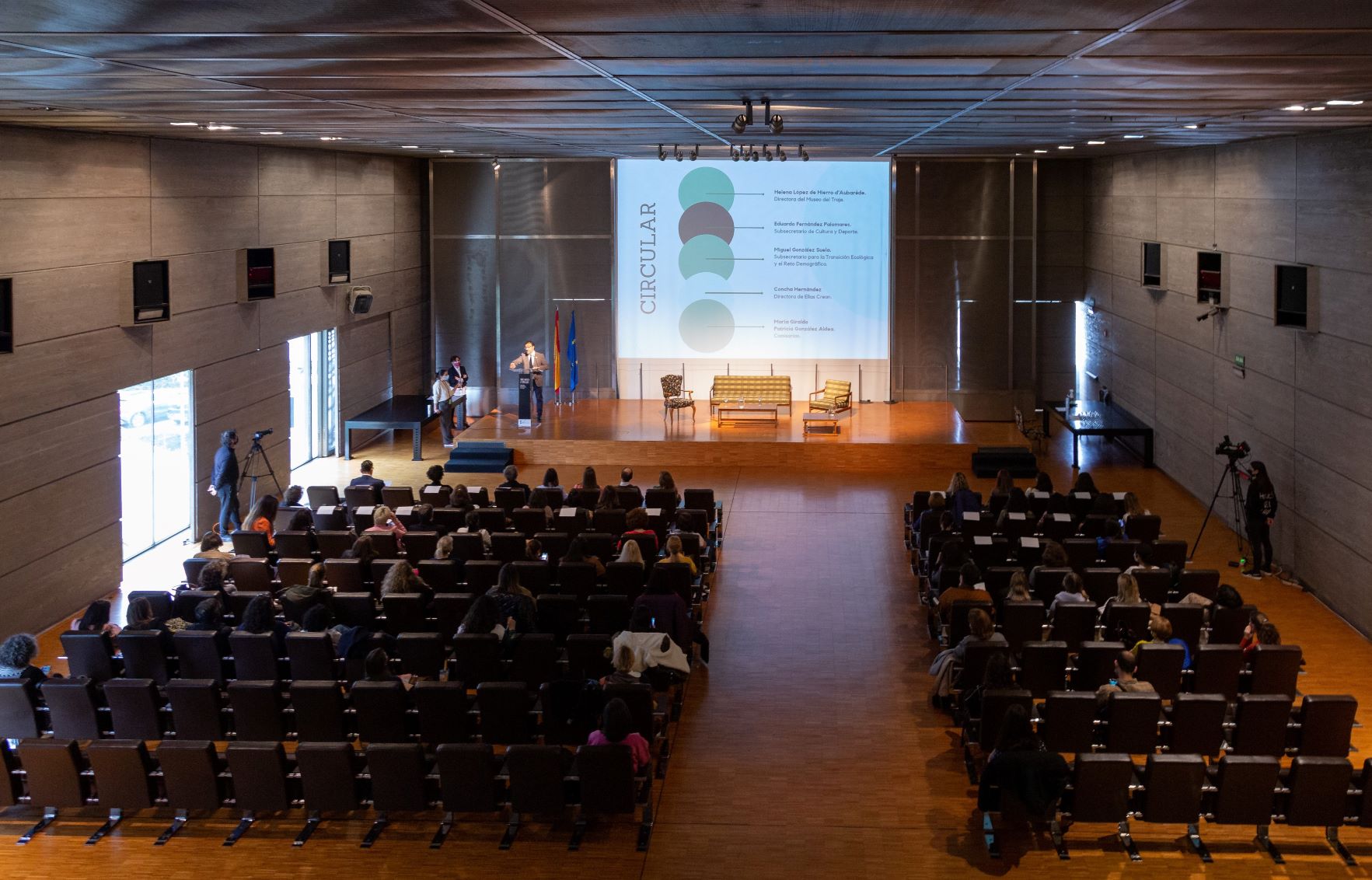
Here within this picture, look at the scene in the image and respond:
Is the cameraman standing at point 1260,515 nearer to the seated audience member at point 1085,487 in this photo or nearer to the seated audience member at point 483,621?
the seated audience member at point 1085,487

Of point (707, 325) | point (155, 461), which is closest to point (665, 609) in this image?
point (155, 461)

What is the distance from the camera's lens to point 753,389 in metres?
22.0

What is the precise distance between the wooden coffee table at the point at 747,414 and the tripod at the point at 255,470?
23.1 ft

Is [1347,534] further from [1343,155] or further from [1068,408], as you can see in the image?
[1068,408]

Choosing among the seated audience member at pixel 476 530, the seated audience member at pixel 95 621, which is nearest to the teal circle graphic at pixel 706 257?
the seated audience member at pixel 476 530

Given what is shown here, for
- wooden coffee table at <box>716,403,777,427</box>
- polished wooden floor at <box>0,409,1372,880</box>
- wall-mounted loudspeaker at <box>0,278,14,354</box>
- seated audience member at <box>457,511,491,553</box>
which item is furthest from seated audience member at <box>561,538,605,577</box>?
wooden coffee table at <box>716,403,777,427</box>

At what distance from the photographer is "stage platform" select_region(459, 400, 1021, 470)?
1938 cm

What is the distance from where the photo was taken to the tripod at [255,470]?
15891 mm

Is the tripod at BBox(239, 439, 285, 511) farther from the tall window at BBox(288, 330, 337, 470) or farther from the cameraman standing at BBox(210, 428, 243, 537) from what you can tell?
the tall window at BBox(288, 330, 337, 470)

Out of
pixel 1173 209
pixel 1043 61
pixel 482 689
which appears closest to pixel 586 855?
pixel 482 689

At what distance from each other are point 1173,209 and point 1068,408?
159 inches

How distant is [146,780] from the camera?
312 inches

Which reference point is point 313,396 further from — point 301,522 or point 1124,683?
point 1124,683

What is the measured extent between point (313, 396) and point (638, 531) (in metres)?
9.24
